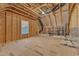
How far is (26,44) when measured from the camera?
5.43 feet

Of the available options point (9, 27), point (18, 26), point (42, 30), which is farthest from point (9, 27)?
point (42, 30)

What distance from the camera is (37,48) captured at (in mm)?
1643

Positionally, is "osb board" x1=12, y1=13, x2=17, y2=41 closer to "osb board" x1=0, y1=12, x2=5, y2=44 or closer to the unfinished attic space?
the unfinished attic space

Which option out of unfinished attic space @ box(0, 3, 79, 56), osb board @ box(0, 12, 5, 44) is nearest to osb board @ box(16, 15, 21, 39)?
unfinished attic space @ box(0, 3, 79, 56)

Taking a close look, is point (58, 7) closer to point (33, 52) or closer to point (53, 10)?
point (53, 10)

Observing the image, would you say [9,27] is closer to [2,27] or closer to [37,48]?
[2,27]

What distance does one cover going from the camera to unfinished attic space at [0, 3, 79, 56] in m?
1.60

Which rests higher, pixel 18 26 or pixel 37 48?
pixel 18 26

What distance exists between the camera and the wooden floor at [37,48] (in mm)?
1612

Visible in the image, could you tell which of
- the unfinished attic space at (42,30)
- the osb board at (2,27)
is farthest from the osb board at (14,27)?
the osb board at (2,27)

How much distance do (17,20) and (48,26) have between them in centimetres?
36

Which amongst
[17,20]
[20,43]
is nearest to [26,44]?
[20,43]

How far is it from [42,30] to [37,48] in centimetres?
22

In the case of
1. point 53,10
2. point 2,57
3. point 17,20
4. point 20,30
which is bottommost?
point 2,57
